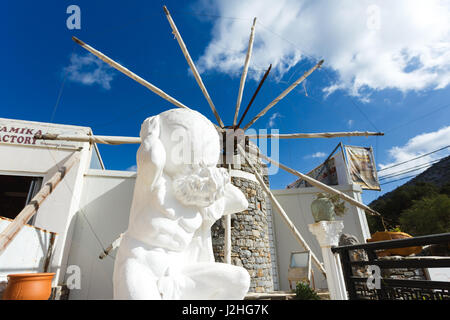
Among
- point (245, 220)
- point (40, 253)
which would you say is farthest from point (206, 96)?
point (40, 253)

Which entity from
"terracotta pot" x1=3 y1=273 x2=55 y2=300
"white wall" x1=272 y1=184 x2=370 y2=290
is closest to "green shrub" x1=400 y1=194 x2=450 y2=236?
"white wall" x1=272 y1=184 x2=370 y2=290

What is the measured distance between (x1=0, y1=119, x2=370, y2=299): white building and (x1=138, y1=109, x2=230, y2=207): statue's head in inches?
187

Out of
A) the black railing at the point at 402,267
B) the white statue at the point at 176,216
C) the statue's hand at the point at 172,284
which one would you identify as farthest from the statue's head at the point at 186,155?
the black railing at the point at 402,267

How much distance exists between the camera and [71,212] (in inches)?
240

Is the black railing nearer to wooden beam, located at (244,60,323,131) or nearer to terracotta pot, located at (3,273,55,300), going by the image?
terracotta pot, located at (3,273,55,300)

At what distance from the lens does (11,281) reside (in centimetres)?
370

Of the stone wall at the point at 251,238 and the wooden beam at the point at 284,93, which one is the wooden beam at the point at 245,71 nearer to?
the wooden beam at the point at 284,93

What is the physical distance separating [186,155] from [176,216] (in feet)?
1.65

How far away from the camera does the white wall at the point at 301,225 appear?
24.2 feet

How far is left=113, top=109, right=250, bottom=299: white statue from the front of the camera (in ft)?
4.89

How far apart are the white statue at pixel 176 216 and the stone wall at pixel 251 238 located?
183 inches

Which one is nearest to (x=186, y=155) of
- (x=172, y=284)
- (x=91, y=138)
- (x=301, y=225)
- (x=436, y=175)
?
(x=172, y=284)

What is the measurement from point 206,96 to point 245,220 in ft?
13.3

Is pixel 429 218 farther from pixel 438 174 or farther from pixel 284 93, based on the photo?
pixel 438 174
